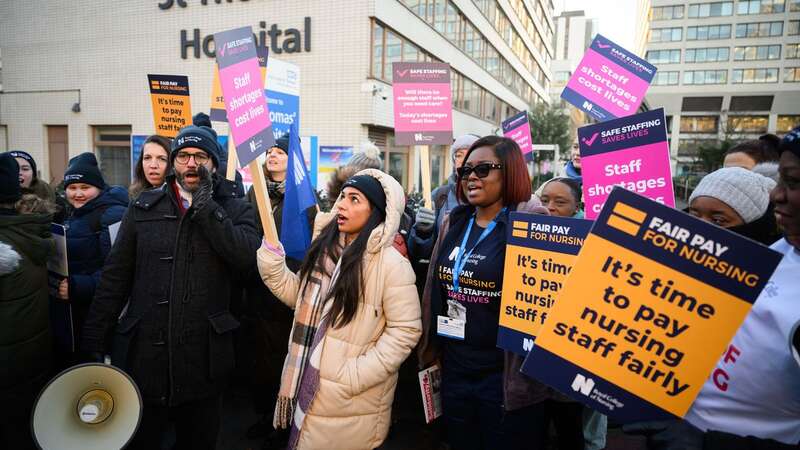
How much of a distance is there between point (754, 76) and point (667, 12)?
1649cm

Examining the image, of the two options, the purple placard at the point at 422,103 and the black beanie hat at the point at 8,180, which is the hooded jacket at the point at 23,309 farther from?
the purple placard at the point at 422,103

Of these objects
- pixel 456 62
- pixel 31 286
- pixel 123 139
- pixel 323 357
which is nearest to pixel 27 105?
pixel 123 139

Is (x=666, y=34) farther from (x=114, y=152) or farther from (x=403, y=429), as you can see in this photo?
(x=403, y=429)

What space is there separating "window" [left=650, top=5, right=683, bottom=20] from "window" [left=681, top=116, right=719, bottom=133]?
15589mm

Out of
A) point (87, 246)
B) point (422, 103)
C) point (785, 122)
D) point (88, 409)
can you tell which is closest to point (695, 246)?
point (88, 409)

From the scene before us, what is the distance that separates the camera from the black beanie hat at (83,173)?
3121 mm

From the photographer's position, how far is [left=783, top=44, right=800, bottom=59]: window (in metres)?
65.9

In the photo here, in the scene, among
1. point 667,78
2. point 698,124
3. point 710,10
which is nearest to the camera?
point 710,10

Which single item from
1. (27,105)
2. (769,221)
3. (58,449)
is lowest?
(58,449)

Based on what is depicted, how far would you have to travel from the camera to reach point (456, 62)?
20.1m

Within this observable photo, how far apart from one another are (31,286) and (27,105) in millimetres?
19618

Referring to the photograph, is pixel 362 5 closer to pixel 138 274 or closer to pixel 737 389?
pixel 138 274

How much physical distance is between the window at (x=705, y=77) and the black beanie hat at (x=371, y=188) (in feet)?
275

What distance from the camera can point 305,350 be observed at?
2361 mm
